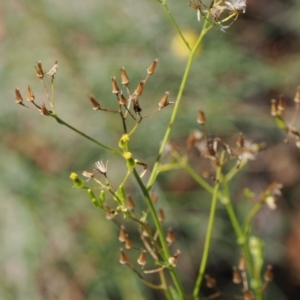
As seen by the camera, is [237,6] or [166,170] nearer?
[237,6]

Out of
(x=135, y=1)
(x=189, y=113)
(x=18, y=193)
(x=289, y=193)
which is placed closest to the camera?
(x=18, y=193)

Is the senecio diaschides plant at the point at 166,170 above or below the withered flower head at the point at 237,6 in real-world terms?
below

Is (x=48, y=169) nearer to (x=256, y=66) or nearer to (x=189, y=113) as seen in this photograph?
(x=189, y=113)

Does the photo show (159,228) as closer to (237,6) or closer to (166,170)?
(166,170)

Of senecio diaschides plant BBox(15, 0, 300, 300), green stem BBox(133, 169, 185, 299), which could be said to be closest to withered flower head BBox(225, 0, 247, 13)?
senecio diaschides plant BBox(15, 0, 300, 300)

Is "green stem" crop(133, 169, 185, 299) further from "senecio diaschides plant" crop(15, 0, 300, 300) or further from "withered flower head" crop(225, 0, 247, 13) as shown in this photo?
"withered flower head" crop(225, 0, 247, 13)

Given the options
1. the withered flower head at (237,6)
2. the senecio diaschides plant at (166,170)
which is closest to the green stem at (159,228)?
the senecio diaschides plant at (166,170)

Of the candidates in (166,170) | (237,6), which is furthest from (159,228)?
(237,6)

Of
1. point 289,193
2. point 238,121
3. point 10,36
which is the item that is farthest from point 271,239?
point 10,36

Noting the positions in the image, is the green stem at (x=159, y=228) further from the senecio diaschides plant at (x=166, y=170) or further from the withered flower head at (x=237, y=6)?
the withered flower head at (x=237, y=6)

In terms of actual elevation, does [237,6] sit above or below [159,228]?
above

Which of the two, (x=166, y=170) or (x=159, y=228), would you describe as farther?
(x=166, y=170)
